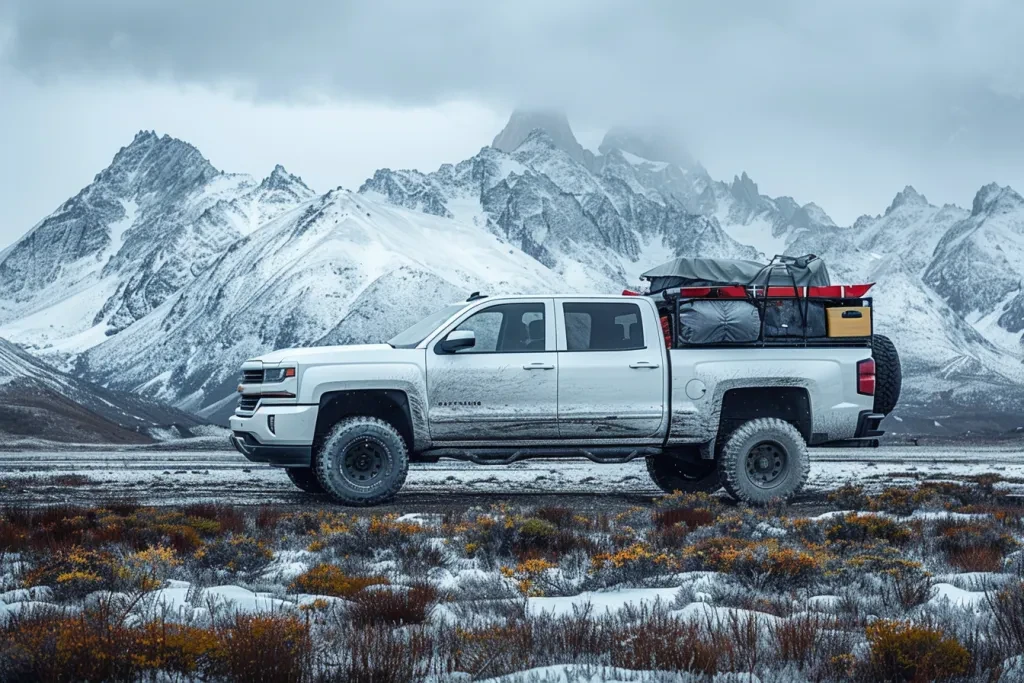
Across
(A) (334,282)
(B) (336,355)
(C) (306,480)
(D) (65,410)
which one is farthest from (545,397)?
(A) (334,282)

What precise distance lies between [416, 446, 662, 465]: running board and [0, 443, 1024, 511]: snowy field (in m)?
0.57

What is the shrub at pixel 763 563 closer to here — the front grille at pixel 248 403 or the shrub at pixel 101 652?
the shrub at pixel 101 652

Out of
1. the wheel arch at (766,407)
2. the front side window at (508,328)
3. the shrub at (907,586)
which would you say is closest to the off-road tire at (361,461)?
the front side window at (508,328)

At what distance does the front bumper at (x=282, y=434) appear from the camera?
1056 centimetres

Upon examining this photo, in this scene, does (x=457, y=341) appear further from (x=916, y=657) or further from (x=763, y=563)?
(x=916, y=657)

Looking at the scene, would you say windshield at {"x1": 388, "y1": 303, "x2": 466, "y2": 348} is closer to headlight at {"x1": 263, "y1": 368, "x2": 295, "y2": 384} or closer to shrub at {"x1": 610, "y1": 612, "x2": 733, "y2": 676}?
headlight at {"x1": 263, "y1": 368, "x2": 295, "y2": 384}

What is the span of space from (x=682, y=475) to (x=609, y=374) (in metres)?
2.78

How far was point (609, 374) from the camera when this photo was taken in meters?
10.9

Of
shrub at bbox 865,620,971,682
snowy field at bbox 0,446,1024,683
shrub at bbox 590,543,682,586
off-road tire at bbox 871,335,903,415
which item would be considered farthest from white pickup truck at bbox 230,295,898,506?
shrub at bbox 865,620,971,682

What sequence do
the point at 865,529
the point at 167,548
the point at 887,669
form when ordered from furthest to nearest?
the point at 865,529
the point at 167,548
the point at 887,669

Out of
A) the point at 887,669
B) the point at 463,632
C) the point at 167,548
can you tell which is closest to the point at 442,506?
the point at 167,548

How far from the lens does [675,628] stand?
14.7 feet

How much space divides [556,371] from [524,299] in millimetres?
892

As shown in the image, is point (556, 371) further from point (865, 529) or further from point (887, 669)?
point (887, 669)
